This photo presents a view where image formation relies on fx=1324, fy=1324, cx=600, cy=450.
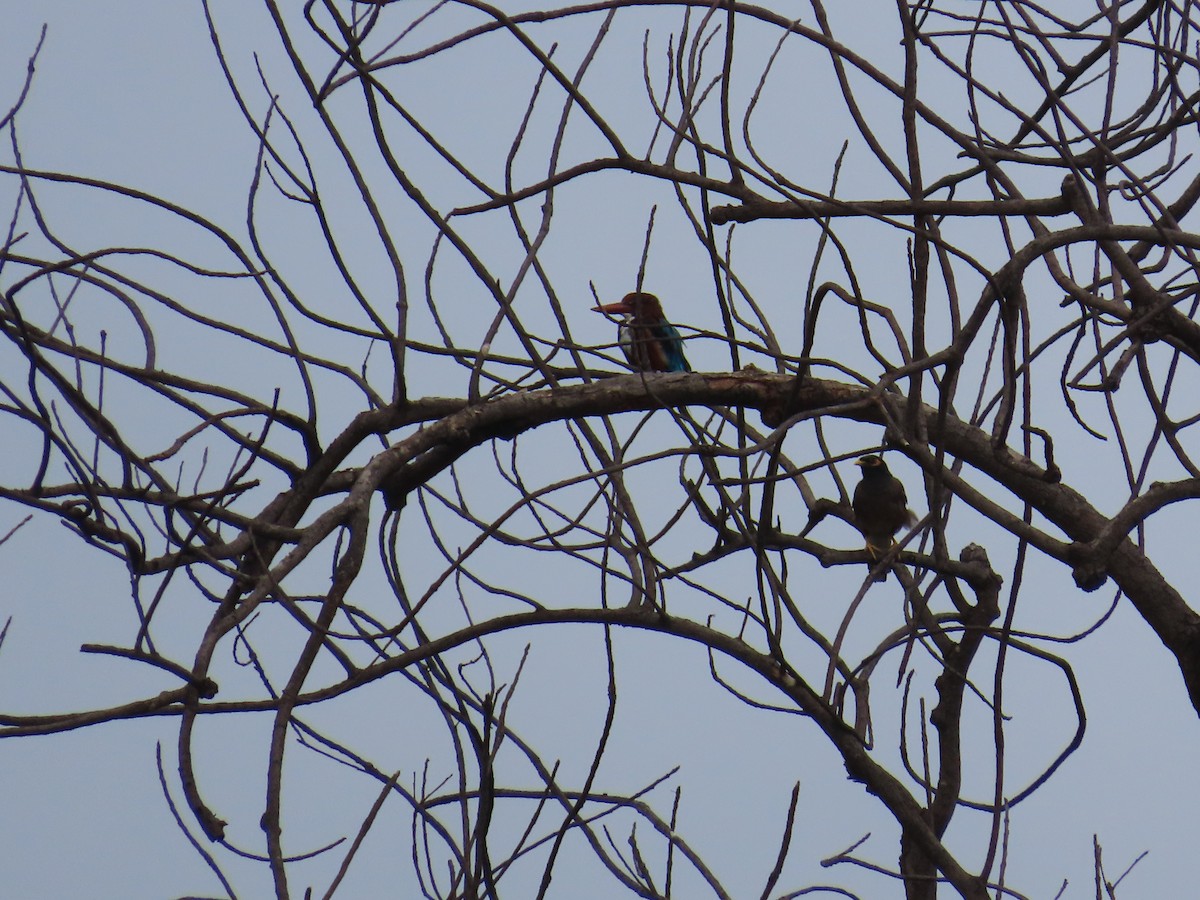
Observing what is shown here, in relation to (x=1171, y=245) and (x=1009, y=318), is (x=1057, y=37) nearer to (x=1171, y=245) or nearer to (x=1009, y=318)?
(x=1171, y=245)

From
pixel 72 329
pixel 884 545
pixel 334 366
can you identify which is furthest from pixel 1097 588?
pixel 884 545

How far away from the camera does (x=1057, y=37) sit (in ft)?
7.81

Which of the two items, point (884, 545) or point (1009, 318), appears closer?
point (1009, 318)

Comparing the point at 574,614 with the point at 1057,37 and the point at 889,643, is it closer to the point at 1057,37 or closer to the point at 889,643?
the point at 889,643

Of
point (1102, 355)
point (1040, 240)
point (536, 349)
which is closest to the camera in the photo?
point (1040, 240)

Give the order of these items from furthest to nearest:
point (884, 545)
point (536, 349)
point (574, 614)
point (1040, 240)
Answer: point (884, 545) < point (574, 614) < point (536, 349) < point (1040, 240)

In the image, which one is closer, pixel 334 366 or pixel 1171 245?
pixel 1171 245

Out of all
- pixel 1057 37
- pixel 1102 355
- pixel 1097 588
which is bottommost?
pixel 1097 588

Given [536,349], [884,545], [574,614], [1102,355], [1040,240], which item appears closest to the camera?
[1040,240]

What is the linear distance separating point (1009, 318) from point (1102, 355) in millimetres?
226

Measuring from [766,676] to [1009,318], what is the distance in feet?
2.63

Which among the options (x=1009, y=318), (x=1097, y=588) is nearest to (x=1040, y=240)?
(x=1009, y=318)

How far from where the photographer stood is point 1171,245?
75.3 inches

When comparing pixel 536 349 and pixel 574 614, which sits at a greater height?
pixel 536 349
